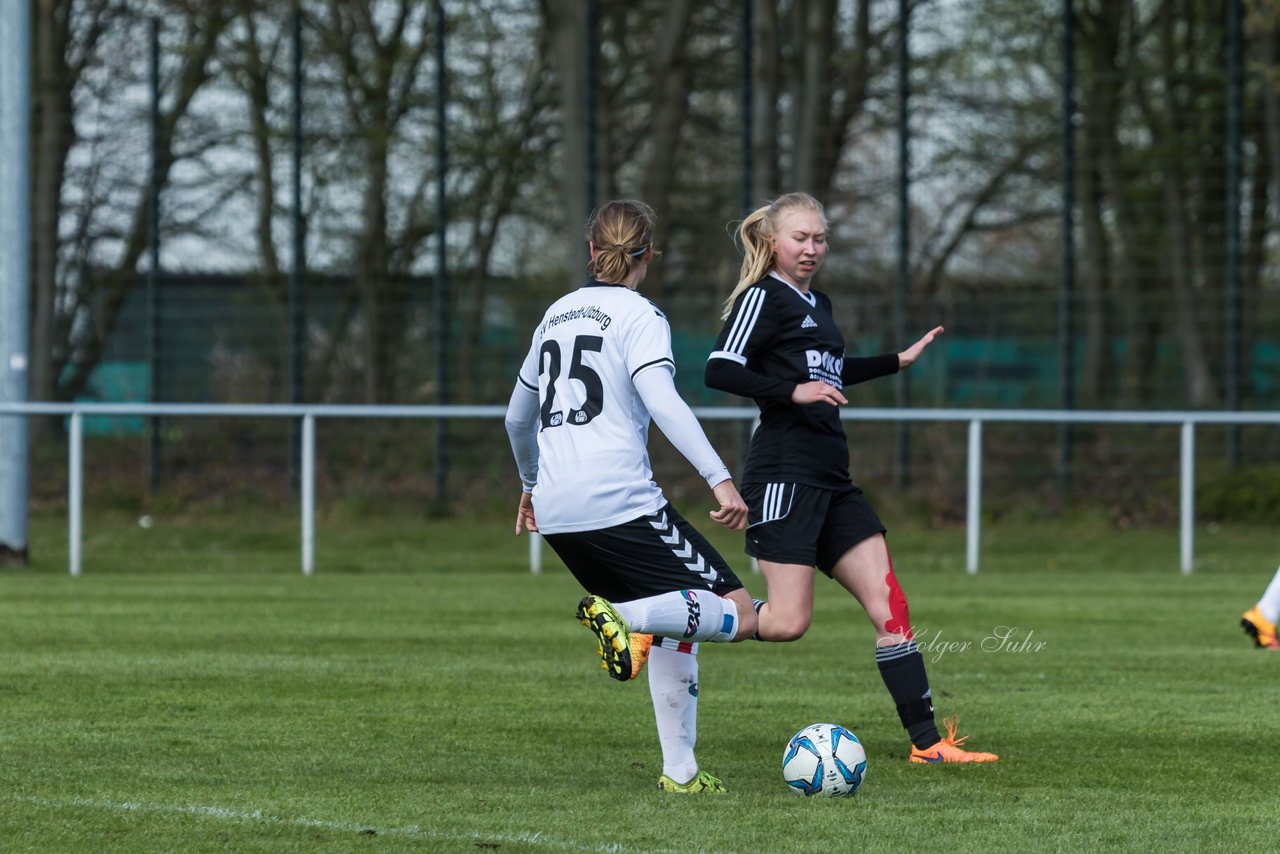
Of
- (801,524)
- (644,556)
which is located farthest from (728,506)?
(801,524)

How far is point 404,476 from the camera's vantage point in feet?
64.1

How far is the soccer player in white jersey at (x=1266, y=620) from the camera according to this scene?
844cm

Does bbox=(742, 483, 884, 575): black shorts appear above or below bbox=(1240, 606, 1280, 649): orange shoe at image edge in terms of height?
above

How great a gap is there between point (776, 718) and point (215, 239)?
1479cm

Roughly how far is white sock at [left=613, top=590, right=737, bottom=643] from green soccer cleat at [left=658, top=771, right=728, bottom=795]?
1.41 feet

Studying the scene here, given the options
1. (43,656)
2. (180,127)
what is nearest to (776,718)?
(43,656)

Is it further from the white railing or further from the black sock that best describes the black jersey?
the white railing

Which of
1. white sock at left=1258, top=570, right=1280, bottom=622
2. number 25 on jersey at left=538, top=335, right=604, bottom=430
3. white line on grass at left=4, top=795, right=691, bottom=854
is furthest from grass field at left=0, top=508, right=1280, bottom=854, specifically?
number 25 on jersey at left=538, top=335, right=604, bottom=430

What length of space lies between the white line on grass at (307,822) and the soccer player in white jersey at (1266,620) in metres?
4.61

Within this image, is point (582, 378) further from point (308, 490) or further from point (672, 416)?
point (308, 490)

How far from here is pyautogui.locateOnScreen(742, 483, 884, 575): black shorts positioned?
6.09 meters

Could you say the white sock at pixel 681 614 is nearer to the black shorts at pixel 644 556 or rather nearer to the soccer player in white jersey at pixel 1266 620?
the black shorts at pixel 644 556

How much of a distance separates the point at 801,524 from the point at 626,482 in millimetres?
938

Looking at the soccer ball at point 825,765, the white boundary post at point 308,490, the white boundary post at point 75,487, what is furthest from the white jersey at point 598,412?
the white boundary post at point 75,487
